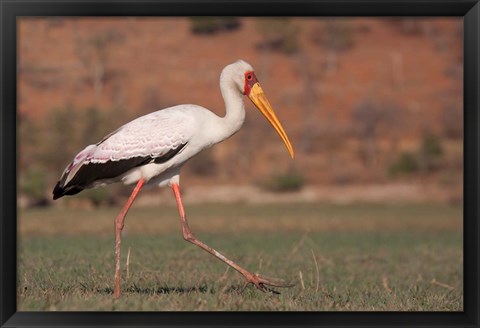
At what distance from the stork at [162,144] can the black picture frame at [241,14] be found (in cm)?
187

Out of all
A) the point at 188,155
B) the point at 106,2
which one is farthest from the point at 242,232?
the point at 106,2

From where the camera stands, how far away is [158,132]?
24.8 feet

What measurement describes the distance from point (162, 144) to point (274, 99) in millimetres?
44134

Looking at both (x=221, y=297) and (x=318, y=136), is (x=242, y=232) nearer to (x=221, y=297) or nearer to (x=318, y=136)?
(x=221, y=297)

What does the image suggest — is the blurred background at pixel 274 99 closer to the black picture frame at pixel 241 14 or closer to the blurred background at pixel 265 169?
the blurred background at pixel 265 169

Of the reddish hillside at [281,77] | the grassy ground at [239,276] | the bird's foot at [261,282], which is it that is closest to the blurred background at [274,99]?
the reddish hillside at [281,77]

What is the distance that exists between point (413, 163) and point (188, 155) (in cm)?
3634

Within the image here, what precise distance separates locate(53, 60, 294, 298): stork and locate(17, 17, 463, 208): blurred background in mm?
24674

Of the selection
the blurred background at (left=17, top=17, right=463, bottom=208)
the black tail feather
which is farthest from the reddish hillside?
the black tail feather

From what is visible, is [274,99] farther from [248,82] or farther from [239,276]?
[248,82]

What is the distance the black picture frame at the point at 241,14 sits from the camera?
5.42 metres

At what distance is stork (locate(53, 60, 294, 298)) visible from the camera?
7.55 m

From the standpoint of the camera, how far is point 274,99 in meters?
51.5

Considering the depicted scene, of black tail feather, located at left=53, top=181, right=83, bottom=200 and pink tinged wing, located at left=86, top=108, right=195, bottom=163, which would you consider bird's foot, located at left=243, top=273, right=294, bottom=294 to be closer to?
pink tinged wing, located at left=86, top=108, right=195, bottom=163
